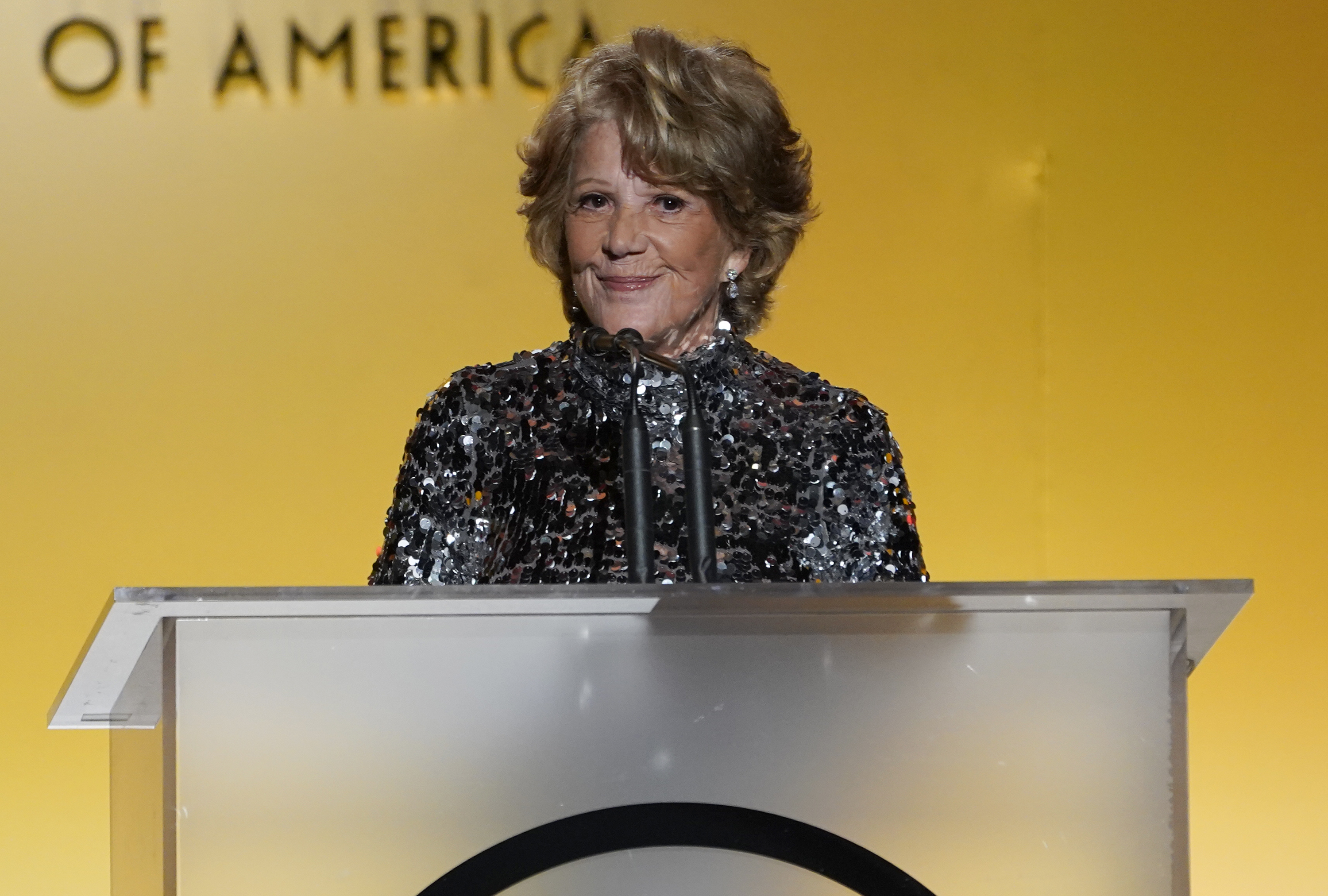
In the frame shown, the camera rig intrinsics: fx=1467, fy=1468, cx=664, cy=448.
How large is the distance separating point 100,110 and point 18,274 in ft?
1.16

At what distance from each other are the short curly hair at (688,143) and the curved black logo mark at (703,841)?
89cm

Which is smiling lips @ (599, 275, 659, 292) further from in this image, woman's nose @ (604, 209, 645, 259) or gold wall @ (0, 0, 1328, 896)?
gold wall @ (0, 0, 1328, 896)

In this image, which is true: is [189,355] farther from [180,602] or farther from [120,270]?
[180,602]

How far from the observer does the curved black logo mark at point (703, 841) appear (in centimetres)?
76

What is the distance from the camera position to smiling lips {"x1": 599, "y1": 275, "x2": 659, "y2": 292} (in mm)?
1525

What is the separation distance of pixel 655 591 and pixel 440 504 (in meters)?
0.73

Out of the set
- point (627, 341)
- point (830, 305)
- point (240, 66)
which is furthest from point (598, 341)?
point (240, 66)

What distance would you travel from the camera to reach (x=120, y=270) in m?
2.83

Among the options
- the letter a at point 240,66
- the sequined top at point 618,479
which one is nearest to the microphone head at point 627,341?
the sequined top at point 618,479

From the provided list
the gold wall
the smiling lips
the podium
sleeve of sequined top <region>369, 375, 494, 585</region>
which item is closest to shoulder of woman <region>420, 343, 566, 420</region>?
sleeve of sequined top <region>369, 375, 494, 585</region>

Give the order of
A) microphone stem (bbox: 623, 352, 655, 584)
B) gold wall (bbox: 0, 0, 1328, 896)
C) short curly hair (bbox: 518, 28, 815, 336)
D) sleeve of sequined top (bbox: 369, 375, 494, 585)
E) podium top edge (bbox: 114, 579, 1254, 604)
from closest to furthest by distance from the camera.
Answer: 1. podium top edge (bbox: 114, 579, 1254, 604)
2. microphone stem (bbox: 623, 352, 655, 584)
3. sleeve of sequined top (bbox: 369, 375, 494, 585)
4. short curly hair (bbox: 518, 28, 815, 336)
5. gold wall (bbox: 0, 0, 1328, 896)

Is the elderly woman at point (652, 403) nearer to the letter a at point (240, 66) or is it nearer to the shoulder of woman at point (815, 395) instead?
the shoulder of woman at point (815, 395)

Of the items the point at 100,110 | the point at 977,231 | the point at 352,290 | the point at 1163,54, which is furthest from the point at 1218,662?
the point at 100,110

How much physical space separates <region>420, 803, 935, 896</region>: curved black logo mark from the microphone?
22 centimetres
